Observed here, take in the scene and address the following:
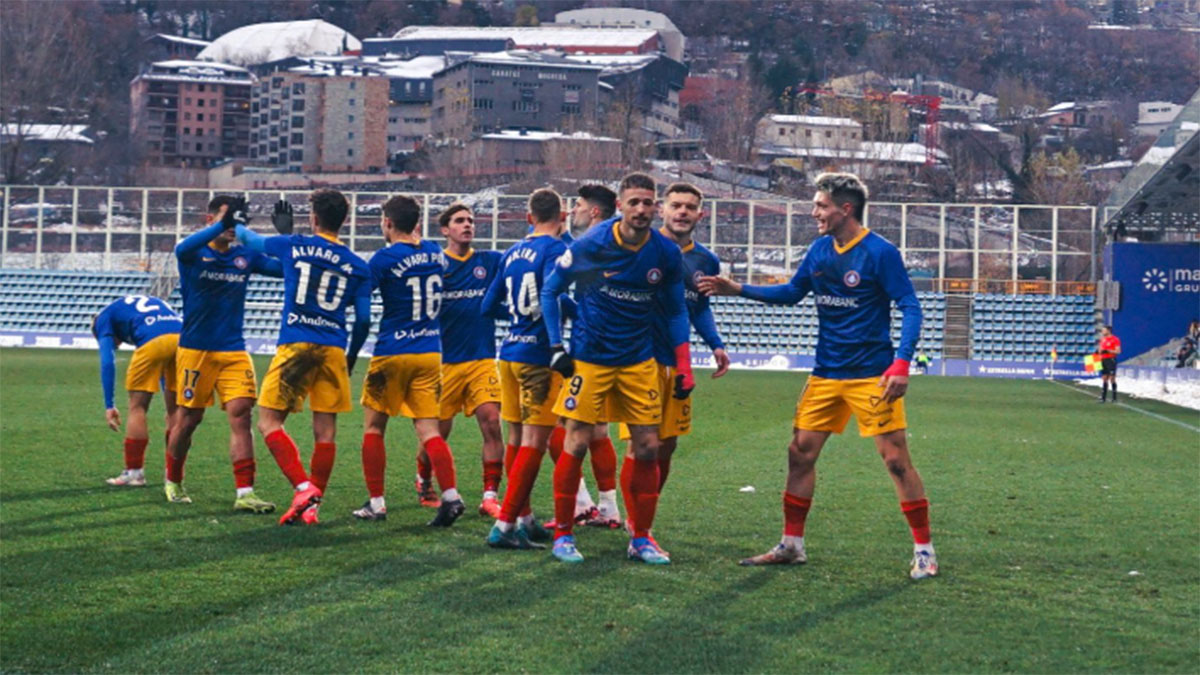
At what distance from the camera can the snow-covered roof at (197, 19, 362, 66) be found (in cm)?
19020

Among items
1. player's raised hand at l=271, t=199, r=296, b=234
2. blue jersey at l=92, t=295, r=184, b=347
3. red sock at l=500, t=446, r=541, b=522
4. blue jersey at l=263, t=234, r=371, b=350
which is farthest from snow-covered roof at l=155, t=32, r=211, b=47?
red sock at l=500, t=446, r=541, b=522

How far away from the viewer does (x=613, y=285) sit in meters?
8.49

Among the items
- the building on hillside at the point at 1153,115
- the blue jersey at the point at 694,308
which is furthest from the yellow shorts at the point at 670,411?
the building on hillside at the point at 1153,115

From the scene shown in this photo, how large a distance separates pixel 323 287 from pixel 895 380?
361 centimetres

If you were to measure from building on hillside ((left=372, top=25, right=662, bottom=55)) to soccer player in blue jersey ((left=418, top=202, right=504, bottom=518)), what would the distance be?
532ft

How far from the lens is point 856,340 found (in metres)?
8.42

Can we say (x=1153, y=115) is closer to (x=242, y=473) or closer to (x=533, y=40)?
(x=533, y=40)

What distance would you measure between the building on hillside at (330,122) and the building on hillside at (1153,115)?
232ft

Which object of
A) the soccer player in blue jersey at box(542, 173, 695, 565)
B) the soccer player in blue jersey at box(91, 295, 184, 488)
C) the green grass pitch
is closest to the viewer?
the green grass pitch

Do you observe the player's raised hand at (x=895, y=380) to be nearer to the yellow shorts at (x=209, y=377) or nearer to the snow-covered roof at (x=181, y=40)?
the yellow shorts at (x=209, y=377)

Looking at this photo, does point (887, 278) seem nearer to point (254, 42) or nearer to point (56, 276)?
point (56, 276)

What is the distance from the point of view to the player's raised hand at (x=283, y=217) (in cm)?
942

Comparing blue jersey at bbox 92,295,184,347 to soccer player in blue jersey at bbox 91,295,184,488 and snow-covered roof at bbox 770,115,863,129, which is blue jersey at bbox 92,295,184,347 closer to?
soccer player in blue jersey at bbox 91,295,184,488

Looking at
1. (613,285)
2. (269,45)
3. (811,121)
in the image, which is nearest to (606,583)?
(613,285)
